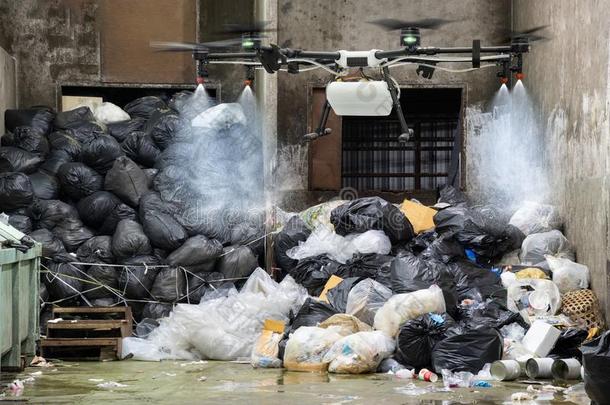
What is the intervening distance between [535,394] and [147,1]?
26.3 ft

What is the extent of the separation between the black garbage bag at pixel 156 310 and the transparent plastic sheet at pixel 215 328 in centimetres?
59

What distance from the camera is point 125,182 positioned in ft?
34.4

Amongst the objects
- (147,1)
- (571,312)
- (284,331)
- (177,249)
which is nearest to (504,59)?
(571,312)

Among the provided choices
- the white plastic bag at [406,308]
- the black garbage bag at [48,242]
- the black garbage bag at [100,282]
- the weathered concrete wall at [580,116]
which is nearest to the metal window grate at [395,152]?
the weathered concrete wall at [580,116]

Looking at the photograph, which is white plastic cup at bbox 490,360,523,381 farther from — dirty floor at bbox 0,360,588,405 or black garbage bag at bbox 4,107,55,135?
black garbage bag at bbox 4,107,55,135

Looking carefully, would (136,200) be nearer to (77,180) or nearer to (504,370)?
(77,180)

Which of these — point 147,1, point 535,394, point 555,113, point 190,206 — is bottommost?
point 535,394

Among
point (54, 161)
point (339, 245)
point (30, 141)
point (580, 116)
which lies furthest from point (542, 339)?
point (30, 141)

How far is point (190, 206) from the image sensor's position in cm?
1046

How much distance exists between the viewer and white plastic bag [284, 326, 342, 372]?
7.99m

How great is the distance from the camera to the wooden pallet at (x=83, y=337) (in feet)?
28.9

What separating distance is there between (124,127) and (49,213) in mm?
1771

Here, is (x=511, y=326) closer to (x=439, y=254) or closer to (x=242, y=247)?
(x=439, y=254)

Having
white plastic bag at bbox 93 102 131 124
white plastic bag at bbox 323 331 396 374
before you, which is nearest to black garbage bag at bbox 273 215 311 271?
white plastic bag at bbox 323 331 396 374
